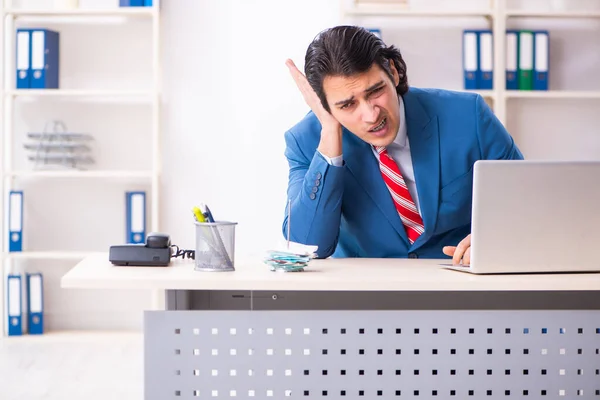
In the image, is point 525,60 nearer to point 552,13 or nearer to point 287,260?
point 552,13

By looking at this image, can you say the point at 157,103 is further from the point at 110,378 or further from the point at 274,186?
the point at 110,378

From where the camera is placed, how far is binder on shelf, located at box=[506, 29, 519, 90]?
391 centimetres

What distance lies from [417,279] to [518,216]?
0.80 feet

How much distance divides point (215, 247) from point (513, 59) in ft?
9.15

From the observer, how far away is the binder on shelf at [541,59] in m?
3.91

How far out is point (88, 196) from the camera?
423 cm

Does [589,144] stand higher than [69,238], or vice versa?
[589,144]

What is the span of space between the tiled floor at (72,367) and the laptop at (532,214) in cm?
188

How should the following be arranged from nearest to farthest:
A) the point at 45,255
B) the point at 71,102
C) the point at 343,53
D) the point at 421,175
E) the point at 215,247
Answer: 1. the point at 215,247
2. the point at 343,53
3. the point at 421,175
4. the point at 45,255
5. the point at 71,102

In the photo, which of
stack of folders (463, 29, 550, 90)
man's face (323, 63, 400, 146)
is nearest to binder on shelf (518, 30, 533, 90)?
stack of folders (463, 29, 550, 90)

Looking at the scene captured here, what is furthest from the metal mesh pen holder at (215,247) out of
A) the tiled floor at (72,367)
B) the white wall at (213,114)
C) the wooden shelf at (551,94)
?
the wooden shelf at (551,94)

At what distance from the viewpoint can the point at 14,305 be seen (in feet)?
13.0

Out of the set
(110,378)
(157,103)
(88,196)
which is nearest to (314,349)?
(110,378)

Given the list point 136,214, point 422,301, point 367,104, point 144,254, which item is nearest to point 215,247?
point 144,254
